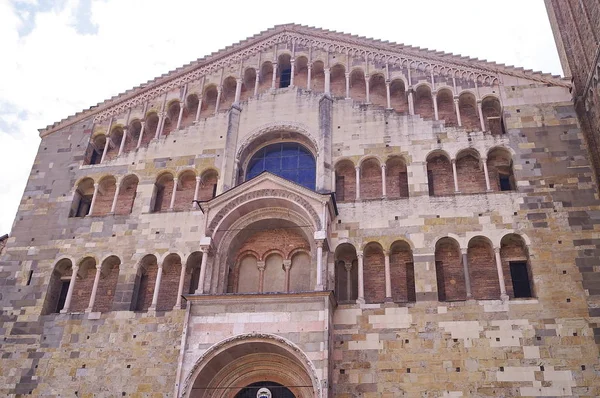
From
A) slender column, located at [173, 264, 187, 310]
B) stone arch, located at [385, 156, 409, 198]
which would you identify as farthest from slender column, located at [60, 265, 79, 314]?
stone arch, located at [385, 156, 409, 198]

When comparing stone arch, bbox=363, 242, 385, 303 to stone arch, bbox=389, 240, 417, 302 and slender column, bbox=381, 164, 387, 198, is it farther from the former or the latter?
slender column, bbox=381, 164, 387, 198

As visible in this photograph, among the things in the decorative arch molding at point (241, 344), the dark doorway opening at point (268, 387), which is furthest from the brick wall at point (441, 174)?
the dark doorway opening at point (268, 387)

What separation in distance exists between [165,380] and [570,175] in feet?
40.4

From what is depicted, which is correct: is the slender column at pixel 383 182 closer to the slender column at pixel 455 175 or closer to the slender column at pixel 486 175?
the slender column at pixel 455 175

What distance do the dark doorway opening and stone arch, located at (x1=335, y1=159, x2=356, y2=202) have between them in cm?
563

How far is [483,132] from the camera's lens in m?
17.4

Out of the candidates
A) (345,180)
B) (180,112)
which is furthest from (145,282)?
(345,180)

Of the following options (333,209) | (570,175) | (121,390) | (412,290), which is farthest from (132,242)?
(570,175)

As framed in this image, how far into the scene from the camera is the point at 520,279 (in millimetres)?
15523

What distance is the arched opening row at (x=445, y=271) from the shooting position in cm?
1535

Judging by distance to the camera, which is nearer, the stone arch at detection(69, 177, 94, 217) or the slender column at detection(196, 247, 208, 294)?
the slender column at detection(196, 247, 208, 294)

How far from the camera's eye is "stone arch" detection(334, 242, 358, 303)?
16109mm

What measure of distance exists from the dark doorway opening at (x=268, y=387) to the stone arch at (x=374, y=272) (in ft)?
10.5

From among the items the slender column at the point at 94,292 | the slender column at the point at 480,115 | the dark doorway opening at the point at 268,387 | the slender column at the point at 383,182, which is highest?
the slender column at the point at 480,115
